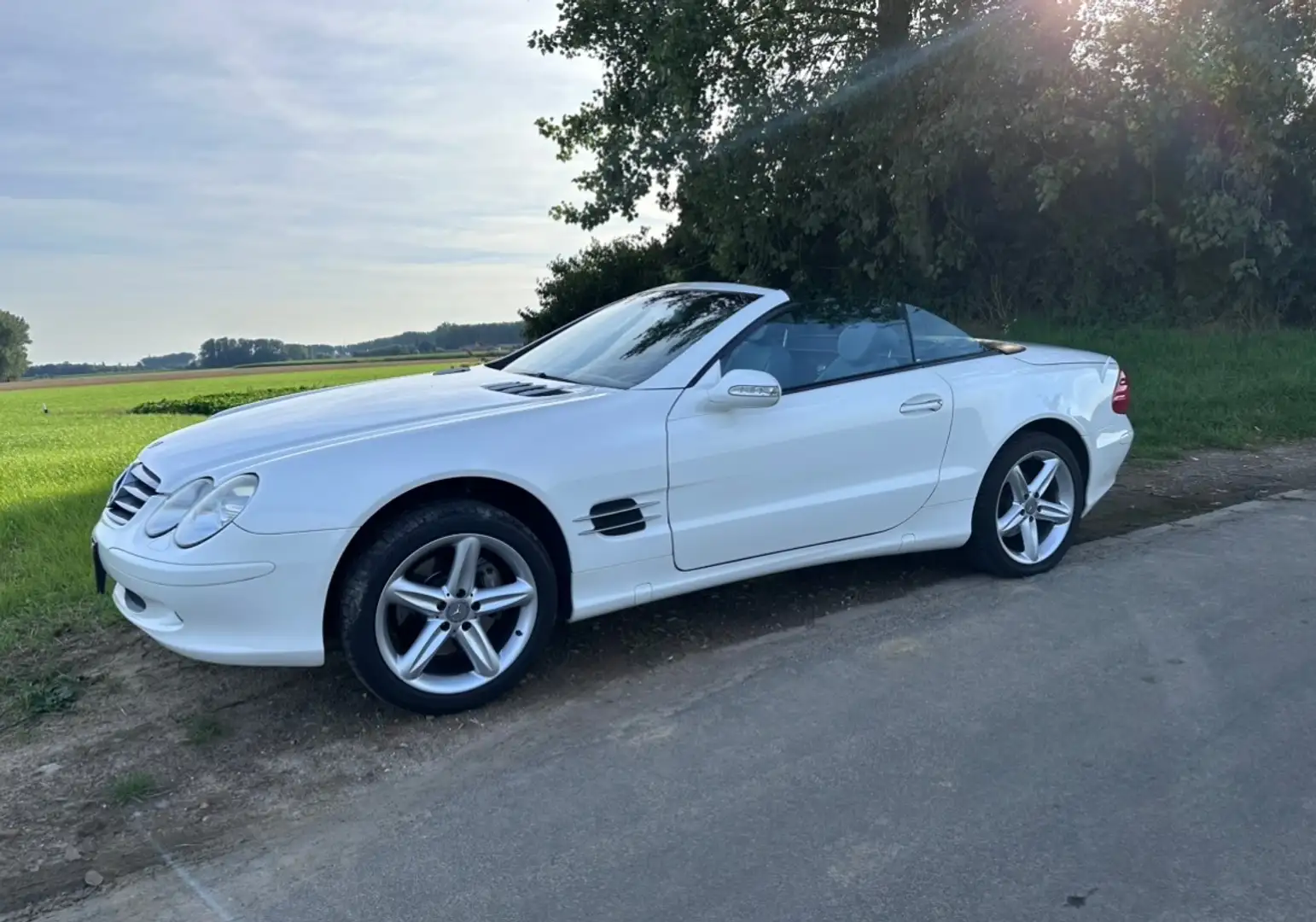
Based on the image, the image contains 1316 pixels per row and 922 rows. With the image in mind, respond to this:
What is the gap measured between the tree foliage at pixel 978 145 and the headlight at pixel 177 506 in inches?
333

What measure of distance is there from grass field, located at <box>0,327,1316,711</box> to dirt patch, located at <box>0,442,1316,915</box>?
280 mm

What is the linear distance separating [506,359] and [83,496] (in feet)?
12.2

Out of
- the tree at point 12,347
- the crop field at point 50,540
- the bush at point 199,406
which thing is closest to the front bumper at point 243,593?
the crop field at point 50,540

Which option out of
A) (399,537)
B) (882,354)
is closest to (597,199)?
(882,354)

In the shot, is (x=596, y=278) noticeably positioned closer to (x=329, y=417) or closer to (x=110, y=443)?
(x=110, y=443)

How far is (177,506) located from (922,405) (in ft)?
10.3

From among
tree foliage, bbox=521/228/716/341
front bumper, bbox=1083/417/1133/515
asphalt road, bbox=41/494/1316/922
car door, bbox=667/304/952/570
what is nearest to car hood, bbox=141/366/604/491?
car door, bbox=667/304/952/570


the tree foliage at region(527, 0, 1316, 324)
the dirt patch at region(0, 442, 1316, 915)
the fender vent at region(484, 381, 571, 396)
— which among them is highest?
the tree foliage at region(527, 0, 1316, 324)

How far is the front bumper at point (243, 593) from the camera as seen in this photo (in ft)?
11.4

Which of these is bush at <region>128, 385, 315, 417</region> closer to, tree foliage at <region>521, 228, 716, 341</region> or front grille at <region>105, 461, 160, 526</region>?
tree foliage at <region>521, 228, 716, 341</region>

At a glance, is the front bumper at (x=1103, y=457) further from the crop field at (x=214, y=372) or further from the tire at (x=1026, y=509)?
the crop field at (x=214, y=372)

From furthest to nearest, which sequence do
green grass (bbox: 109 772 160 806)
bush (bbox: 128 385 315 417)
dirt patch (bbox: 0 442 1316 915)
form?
bush (bbox: 128 385 315 417)
green grass (bbox: 109 772 160 806)
dirt patch (bbox: 0 442 1316 915)

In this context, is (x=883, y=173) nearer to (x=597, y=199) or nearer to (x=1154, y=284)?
(x=597, y=199)

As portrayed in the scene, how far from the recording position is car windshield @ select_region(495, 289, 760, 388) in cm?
463
